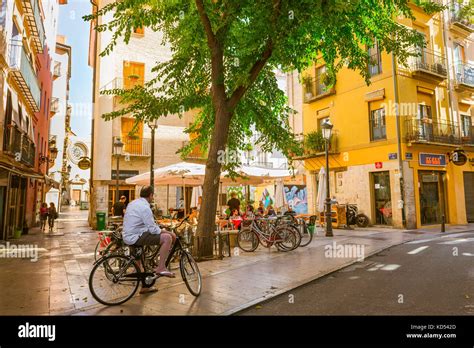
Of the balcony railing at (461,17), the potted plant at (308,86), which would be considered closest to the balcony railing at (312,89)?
the potted plant at (308,86)

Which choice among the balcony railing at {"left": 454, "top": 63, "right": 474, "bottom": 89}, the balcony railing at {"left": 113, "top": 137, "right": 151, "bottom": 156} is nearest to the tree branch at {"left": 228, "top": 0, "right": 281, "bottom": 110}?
the balcony railing at {"left": 113, "top": 137, "right": 151, "bottom": 156}

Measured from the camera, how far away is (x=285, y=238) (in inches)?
390

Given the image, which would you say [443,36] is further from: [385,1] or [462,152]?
[385,1]

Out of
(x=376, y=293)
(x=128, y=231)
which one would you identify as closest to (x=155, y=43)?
(x=128, y=231)

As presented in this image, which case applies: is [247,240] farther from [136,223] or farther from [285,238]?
[136,223]

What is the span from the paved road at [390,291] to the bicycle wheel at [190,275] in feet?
3.32

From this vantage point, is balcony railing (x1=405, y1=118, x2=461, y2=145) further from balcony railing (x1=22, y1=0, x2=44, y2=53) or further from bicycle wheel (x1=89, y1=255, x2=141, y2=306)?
balcony railing (x1=22, y1=0, x2=44, y2=53)

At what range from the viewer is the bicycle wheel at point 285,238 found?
9883 mm

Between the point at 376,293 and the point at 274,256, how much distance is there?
3905 mm

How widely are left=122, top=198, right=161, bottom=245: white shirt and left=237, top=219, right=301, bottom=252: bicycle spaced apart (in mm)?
4997

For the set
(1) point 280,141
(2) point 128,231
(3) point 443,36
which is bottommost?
(2) point 128,231

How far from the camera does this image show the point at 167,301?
5.01 meters

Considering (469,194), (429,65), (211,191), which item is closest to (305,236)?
(211,191)

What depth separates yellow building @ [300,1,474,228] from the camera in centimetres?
1722
